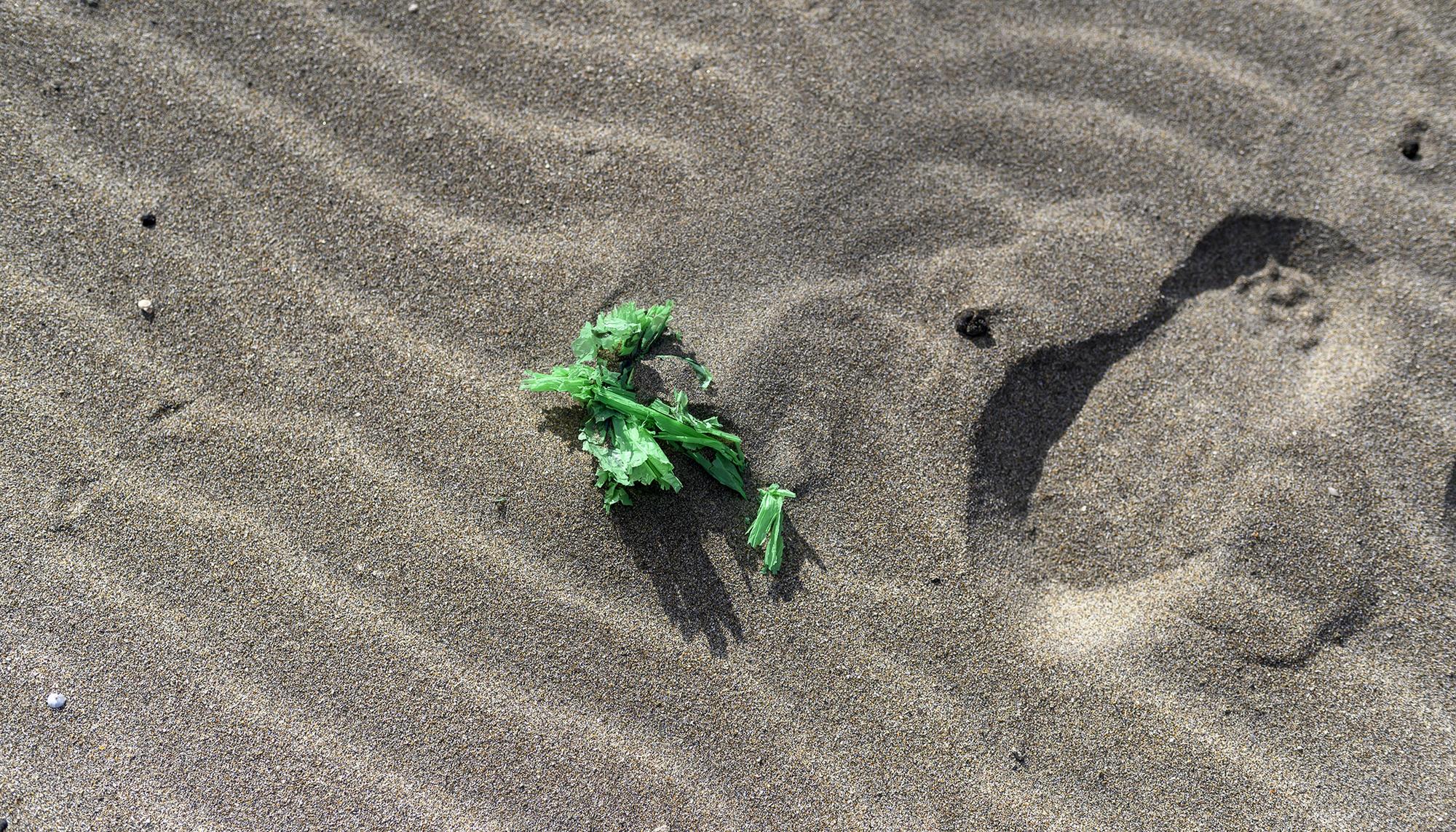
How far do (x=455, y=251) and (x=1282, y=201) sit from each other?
1600 millimetres

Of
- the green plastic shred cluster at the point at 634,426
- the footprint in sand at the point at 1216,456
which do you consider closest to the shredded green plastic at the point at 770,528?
the green plastic shred cluster at the point at 634,426

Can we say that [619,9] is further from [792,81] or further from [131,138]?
[131,138]

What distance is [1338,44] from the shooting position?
6.11ft

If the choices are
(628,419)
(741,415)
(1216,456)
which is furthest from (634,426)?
(1216,456)

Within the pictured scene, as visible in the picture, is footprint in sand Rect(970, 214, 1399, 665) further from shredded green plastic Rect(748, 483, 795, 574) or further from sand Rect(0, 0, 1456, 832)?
shredded green plastic Rect(748, 483, 795, 574)

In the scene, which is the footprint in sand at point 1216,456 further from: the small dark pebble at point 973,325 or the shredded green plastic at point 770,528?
the shredded green plastic at point 770,528

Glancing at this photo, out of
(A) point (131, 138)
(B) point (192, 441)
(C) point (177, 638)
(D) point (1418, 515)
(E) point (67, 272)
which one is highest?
(D) point (1418, 515)

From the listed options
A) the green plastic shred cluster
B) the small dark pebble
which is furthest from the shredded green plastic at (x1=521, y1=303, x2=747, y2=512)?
the small dark pebble

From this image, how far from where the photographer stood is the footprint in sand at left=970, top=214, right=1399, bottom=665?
1.68 meters

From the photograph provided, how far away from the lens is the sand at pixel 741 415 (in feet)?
5.31

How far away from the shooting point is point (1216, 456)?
1.74 m

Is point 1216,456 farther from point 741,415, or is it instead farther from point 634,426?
point 634,426

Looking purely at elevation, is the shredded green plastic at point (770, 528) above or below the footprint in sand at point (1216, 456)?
below

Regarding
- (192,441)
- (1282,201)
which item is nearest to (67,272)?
(192,441)
